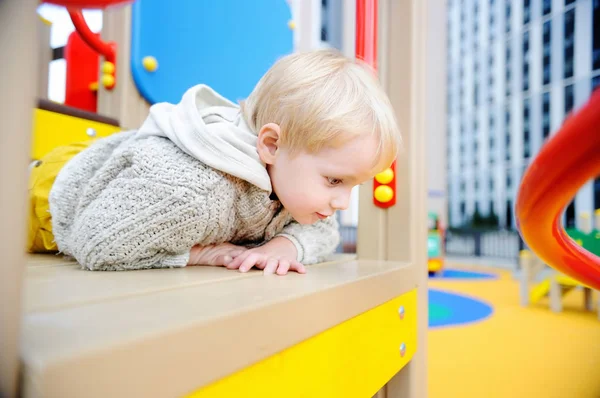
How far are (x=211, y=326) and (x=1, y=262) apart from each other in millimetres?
131

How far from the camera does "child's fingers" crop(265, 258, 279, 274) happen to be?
528mm

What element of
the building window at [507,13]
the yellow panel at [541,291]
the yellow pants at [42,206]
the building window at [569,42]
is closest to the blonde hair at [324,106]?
the yellow pants at [42,206]

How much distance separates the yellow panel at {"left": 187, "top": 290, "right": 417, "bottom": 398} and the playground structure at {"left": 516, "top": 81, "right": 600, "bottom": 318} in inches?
8.3

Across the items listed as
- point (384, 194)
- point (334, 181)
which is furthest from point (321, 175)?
point (384, 194)

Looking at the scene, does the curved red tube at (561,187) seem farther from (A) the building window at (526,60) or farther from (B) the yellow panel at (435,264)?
(A) the building window at (526,60)

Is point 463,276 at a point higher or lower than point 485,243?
lower

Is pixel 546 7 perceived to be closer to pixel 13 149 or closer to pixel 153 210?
pixel 153 210

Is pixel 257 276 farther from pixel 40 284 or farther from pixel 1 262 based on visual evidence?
pixel 1 262

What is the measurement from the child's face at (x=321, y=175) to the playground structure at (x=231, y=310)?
10 centimetres

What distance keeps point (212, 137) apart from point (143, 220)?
0.47 ft

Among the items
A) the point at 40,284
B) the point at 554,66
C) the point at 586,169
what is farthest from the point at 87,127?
the point at 554,66

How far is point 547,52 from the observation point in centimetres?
621

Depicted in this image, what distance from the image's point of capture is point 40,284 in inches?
14.9

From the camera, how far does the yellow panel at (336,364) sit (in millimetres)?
317
